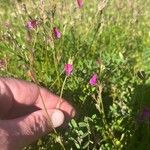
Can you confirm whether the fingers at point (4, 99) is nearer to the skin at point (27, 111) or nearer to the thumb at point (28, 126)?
the skin at point (27, 111)

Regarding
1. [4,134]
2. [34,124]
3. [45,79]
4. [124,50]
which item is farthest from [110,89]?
[4,134]

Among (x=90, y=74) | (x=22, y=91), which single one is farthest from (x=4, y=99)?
(x=90, y=74)

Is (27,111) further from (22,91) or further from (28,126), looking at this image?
(28,126)

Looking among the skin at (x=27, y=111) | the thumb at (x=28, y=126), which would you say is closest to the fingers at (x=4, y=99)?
the skin at (x=27, y=111)

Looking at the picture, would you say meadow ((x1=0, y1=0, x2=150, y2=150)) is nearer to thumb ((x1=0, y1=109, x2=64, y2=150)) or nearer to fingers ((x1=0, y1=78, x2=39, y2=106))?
fingers ((x1=0, y1=78, x2=39, y2=106))

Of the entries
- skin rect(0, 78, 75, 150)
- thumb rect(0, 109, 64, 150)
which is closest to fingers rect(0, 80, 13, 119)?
skin rect(0, 78, 75, 150)

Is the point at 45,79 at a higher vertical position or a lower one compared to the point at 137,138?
higher

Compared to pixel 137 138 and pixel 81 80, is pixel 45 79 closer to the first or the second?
pixel 81 80
